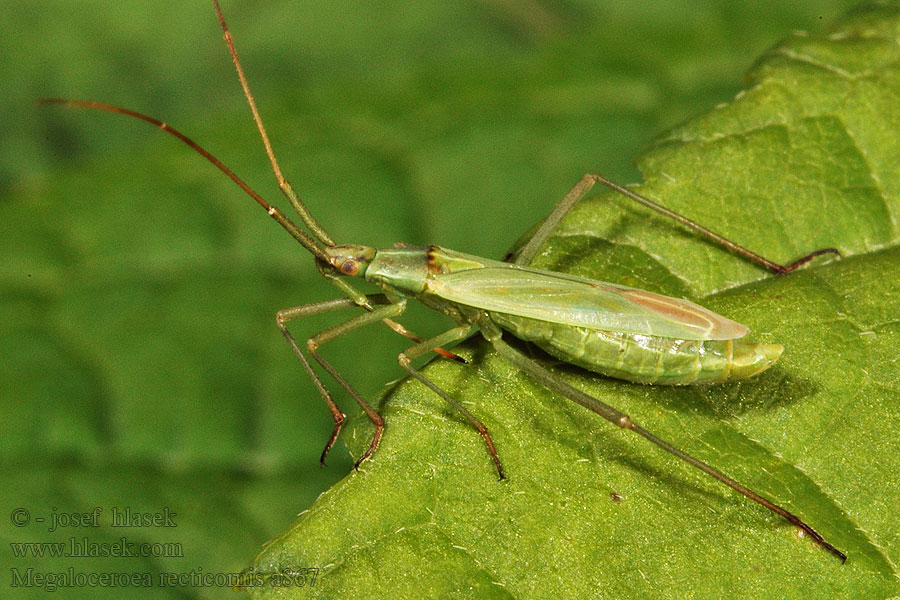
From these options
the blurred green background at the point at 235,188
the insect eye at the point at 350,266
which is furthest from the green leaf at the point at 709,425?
the blurred green background at the point at 235,188

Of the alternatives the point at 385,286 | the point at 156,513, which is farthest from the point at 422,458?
the point at 156,513

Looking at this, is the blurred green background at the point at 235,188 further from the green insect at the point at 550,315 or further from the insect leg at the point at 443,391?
the insect leg at the point at 443,391

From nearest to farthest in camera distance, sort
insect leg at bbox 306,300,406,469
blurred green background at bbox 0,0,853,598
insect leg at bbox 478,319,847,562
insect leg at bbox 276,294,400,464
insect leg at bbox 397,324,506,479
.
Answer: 1. insect leg at bbox 478,319,847,562
2. insect leg at bbox 397,324,506,479
3. insect leg at bbox 306,300,406,469
4. insect leg at bbox 276,294,400,464
5. blurred green background at bbox 0,0,853,598

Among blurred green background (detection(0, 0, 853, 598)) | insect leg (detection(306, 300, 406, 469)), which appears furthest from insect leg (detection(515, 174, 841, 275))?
blurred green background (detection(0, 0, 853, 598))

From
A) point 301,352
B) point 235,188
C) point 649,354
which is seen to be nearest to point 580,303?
point 649,354

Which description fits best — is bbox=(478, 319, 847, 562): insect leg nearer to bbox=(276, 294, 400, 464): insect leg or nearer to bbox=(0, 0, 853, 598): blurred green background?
bbox=(276, 294, 400, 464): insect leg
